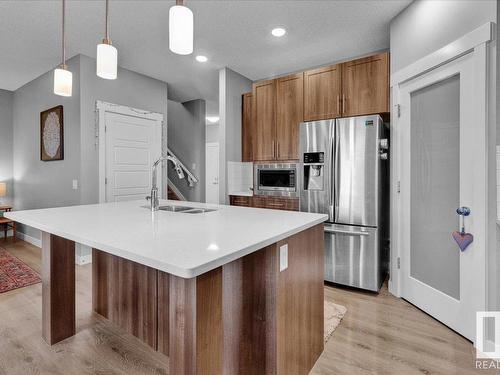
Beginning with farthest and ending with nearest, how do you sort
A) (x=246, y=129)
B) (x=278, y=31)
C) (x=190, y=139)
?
1. (x=190, y=139)
2. (x=246, y=129)
3. (x=278, y=31)

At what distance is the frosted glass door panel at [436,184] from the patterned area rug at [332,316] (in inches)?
29.0

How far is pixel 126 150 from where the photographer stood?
13.2 ft

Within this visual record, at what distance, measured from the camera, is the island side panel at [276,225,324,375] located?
1.31 meters

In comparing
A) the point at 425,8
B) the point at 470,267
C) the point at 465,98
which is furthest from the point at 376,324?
the point at 425,8

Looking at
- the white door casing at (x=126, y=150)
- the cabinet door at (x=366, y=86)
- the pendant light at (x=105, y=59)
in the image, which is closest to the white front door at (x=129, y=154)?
the white door casing at (x=126, y=150)

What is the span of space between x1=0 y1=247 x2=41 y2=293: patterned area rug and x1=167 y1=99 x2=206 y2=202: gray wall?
3.13 m

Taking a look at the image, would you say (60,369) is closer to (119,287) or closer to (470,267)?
(119,287)

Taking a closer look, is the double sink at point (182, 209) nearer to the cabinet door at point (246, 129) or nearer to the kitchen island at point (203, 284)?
the kitchen island at point (203, 284)

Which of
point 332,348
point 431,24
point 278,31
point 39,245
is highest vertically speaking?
point 278,31

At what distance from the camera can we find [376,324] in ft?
7.02

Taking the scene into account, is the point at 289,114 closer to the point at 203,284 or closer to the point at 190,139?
the point at 203,284

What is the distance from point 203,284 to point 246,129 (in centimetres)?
342

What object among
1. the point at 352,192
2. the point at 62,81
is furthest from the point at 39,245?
the point at 352,192

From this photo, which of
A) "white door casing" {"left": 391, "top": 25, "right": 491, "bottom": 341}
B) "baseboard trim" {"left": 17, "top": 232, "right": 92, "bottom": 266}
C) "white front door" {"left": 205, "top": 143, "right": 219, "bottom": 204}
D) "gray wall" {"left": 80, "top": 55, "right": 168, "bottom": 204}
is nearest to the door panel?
"white door casing" {"left": 391, "top": 25, "right": 491, "bottom": 341}
